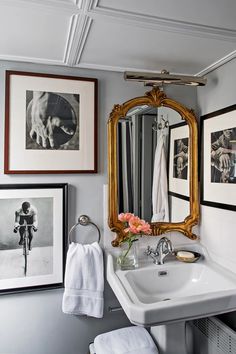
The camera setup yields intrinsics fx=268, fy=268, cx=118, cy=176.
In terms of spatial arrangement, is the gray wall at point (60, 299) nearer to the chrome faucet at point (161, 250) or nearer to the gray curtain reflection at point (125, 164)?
the gray curtain reflection at point (125, 164)

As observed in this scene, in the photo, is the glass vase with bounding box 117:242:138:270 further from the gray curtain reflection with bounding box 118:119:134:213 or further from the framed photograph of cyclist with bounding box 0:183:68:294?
the framed photograph of cyclist with bounding box 0:183:68:294

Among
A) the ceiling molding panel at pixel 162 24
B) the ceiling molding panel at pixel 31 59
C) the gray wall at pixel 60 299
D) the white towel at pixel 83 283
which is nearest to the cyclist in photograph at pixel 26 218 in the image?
the gray wall at pixel 60 299

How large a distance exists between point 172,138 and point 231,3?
887 millimetres

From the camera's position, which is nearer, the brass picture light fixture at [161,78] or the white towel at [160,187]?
the brass picture light fixture at [161,78]

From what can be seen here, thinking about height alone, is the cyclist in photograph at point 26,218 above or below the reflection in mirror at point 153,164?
below

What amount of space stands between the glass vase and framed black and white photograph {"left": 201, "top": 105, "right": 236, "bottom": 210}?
0.58 metres

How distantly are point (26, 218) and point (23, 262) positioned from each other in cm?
27

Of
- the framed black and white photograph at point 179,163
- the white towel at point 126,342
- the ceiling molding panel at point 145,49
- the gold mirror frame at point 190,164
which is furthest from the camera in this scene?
the framed black and white photograph at point 179,163

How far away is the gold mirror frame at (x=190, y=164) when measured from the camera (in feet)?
5.69

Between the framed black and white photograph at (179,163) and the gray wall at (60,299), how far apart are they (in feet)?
1.26

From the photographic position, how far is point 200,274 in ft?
5.60

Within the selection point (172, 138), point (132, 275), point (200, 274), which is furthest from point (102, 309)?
point (172, 138)

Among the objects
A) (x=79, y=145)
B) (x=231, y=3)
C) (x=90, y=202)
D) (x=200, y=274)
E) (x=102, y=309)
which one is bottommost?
(x=102, y=309)

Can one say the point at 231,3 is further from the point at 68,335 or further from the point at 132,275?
the point at 68,335
